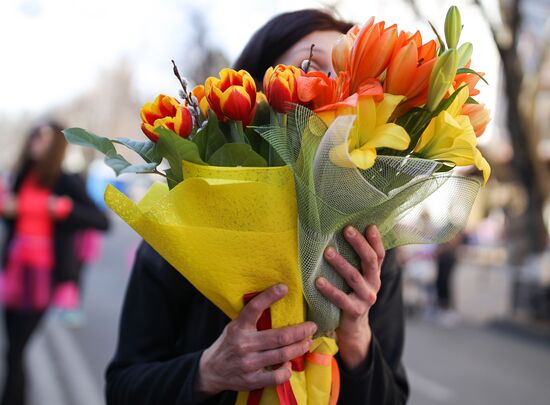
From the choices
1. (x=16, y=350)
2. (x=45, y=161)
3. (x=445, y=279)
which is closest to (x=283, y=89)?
(x=16, y=350)

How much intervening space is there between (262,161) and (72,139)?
0.35 m

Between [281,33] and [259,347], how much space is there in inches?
34.4

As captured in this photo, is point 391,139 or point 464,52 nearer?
point 391,139

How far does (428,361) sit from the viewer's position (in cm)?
776

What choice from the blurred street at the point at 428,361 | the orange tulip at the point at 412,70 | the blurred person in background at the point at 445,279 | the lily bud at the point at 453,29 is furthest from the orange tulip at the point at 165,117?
the blurred person in background at the point at 445,279

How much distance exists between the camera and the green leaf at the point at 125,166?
1155 mm

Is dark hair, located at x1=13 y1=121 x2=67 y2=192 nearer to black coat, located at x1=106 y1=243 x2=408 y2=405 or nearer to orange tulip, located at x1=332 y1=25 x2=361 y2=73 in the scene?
black coat, located at x1=106 y1=243 x2=408 y2=405

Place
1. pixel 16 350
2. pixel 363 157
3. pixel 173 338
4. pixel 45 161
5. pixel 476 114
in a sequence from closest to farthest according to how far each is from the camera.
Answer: pixel 363 157 < pixel 476 114 < pixel 173 338 < pixel 16 350 < pixel 45 161

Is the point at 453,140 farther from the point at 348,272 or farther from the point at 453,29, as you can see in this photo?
the point at 348,272

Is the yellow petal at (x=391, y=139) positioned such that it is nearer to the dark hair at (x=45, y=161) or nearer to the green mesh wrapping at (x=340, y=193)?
the green mesh wrapping at (x=340, y=193)

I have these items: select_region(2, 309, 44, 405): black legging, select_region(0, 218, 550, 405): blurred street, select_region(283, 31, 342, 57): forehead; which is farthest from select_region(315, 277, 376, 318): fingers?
select_region(0, 218, 550, 405): blurred street

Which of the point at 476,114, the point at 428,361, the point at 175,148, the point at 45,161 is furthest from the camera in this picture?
the point at 428,361

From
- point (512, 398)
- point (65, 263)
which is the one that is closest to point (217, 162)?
point (65, 263)

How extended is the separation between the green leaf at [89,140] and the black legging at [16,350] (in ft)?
9.30
